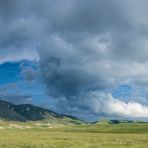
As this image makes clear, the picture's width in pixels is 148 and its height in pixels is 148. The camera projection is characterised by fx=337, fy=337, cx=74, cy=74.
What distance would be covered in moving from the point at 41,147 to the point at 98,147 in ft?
37.2

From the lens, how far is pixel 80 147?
65.8 m

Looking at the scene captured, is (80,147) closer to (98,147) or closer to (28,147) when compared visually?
(98,147)

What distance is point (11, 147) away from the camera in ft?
213

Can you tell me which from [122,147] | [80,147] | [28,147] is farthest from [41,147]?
[122,147]

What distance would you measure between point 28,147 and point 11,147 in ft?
12.5

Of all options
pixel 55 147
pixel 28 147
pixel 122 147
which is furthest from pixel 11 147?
pixel 122 147

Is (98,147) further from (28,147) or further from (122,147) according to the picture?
(28,147)

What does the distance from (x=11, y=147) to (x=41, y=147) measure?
5878 mm

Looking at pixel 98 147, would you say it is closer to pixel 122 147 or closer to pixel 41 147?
pixel 122 147

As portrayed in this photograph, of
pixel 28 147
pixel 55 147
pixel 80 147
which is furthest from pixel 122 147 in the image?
pixel 28 147

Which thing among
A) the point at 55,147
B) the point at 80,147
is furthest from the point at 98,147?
the point at 55,147

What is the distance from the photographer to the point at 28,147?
67312 millimetres

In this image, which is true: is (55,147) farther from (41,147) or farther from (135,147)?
(135,147)

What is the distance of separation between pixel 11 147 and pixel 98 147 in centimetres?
1710
